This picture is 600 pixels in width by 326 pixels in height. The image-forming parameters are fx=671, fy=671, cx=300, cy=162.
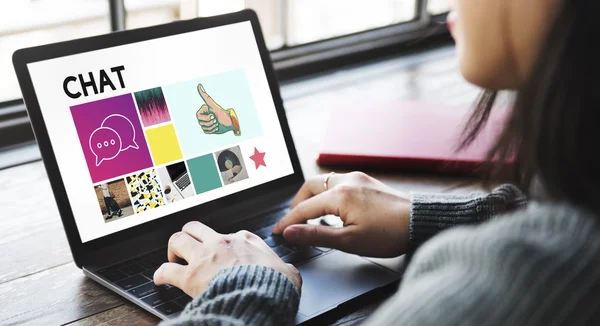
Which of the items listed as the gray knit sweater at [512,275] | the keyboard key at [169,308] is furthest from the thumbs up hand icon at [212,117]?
the gray knit sweater at [512,275]

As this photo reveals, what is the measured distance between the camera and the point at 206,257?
2.74 feet

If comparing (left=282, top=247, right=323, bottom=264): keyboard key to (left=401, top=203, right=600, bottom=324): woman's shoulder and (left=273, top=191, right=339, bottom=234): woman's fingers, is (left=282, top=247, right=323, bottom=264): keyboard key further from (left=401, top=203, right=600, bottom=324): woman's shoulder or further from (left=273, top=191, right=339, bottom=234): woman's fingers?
(left=401, top=203, right=600, bottom=324): woman's shoulder

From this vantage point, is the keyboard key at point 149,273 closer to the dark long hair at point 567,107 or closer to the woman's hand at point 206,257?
the woman's hand at point 206,257

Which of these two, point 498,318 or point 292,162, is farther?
point 292,162

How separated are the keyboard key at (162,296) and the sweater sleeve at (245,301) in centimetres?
11

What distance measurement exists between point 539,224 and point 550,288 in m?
0.05

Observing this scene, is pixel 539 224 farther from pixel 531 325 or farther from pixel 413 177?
pixel 413 177

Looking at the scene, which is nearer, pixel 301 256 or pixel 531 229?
pixel 531 229

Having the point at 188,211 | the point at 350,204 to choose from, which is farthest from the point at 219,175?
the point at 350,204

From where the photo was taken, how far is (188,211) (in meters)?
1.02

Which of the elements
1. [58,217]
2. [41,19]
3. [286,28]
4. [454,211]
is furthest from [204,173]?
[41,19]

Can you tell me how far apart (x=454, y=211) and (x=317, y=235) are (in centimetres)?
20

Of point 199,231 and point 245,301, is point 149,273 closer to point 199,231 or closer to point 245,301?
point 199,231

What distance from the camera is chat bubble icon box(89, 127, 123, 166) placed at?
3.15 ft
